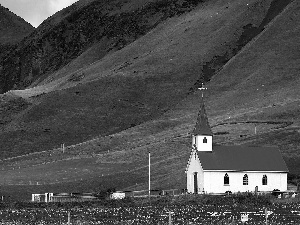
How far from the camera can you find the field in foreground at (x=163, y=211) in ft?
225

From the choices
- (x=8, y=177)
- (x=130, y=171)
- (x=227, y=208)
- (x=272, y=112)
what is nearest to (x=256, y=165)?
(x=227, y=208)

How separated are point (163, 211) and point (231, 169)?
76.5ft

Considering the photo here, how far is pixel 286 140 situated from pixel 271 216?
2360 inches

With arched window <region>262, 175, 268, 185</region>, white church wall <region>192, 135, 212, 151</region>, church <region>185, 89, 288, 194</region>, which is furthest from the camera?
white church wall <region>192, 135, 212, 151</region>

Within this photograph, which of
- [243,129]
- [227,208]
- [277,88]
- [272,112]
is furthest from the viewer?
[277,88]

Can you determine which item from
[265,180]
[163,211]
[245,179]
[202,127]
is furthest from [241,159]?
[163,211]

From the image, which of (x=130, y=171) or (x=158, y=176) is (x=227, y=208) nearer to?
(x=158, y=176)

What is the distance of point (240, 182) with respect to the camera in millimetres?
100375

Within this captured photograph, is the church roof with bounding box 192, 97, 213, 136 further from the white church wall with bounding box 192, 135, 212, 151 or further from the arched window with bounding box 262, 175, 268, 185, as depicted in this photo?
the arched window with bounding box 262, 175, 268, 185

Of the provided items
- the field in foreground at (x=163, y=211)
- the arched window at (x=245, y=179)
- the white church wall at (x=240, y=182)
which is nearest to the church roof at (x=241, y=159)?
the white church wall at (x=240, y=182)

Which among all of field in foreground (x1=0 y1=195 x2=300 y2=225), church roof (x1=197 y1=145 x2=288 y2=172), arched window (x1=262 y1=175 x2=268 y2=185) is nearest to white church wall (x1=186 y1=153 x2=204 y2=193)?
church roof (x1=197 y1=145 x2=288 y2=172)

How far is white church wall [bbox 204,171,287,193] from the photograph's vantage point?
326 ft

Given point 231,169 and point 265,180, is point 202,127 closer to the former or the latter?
point 231,169

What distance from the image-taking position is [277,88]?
192 meters
